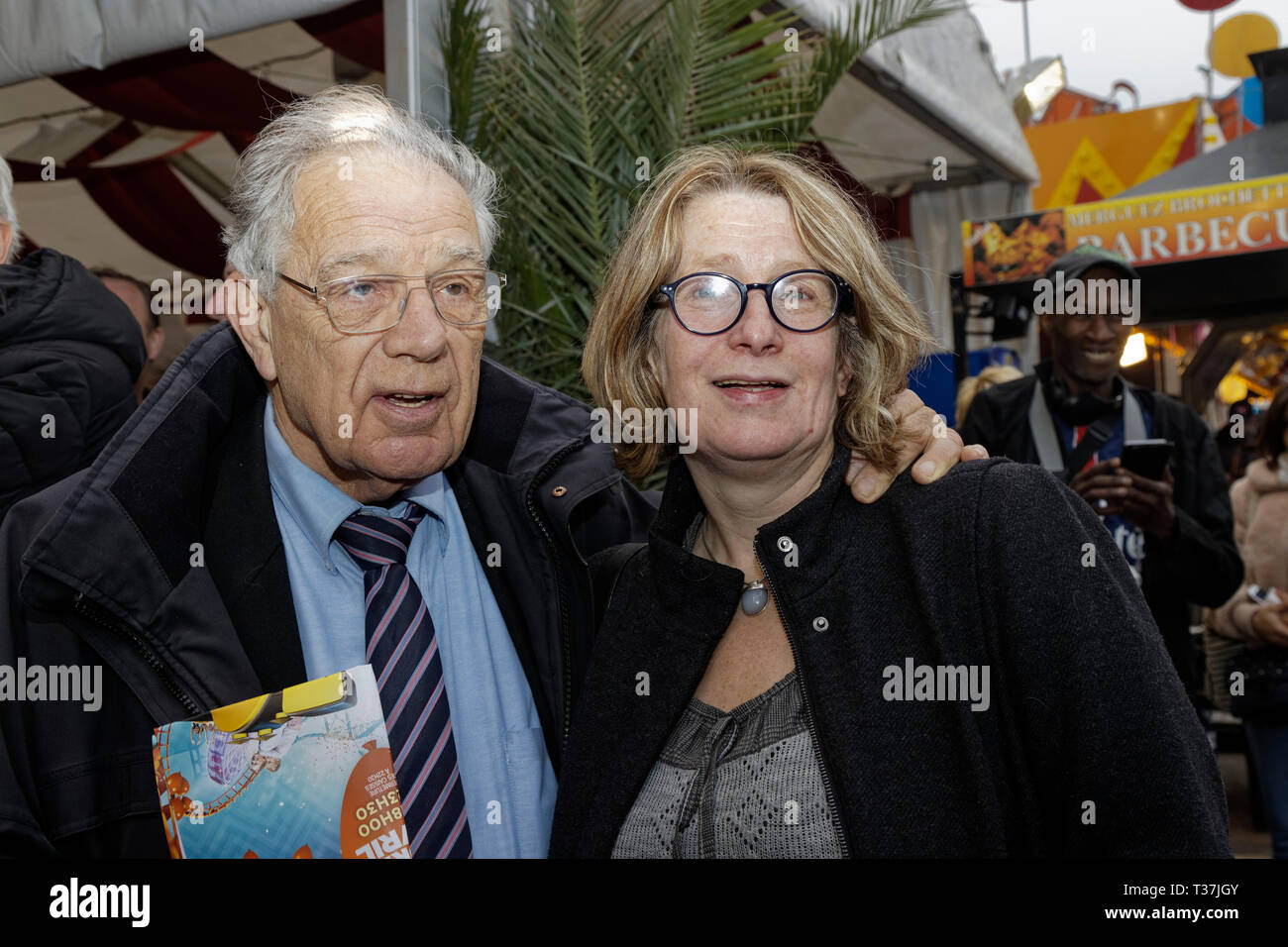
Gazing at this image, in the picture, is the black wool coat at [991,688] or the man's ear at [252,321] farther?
the man's ear at [252,321]

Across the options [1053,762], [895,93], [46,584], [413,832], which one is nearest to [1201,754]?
[1053,762]

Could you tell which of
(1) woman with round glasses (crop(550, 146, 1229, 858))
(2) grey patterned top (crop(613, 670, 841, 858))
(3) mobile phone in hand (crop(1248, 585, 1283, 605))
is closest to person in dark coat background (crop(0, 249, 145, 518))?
(1) woman with round glasses (crop(550, 146, 1229, 858))

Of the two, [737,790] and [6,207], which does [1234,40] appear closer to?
[6,207]

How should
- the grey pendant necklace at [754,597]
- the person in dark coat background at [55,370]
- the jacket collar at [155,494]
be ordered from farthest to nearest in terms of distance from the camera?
the person in dark coat background at [55,370] < the grey pendant necklace at [754,597] < the jacket collar at [155,494]

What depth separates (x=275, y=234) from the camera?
1753 mm

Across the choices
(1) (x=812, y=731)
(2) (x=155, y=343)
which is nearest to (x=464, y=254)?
(1) (x=812, y=731)

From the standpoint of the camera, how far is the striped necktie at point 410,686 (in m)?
1.65

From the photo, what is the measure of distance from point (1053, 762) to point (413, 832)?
2.96 feet

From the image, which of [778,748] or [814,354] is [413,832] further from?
[814,354]

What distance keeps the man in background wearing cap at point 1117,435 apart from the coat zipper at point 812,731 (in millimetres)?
1635

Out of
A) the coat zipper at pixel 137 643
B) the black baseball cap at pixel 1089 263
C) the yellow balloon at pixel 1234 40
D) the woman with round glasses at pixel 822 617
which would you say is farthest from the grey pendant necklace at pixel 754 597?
the yellow balloon at pixel 1234 40

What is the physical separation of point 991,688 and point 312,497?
1.05 m

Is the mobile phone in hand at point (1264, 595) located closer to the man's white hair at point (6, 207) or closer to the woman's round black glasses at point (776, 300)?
the woman's round black glasses at point (776, 300)

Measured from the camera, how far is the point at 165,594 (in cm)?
153
